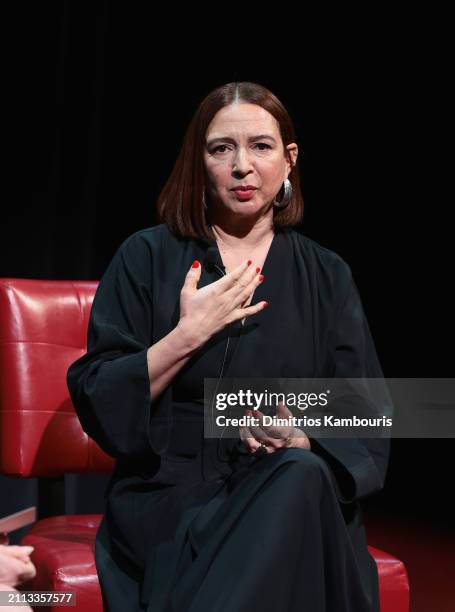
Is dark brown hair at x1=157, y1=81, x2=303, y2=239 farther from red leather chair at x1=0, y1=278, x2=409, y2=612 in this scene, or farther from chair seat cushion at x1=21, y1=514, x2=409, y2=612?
chair seat cushion at x1=21, y1=514, x2=409, y2=612

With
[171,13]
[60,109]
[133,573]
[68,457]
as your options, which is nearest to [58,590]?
[133,573]

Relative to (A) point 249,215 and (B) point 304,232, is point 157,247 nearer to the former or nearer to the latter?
(A) point 249,215

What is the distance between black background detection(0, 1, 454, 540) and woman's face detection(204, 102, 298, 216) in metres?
1.12

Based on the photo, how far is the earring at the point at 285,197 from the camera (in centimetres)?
175

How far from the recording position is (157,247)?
66.3 inches

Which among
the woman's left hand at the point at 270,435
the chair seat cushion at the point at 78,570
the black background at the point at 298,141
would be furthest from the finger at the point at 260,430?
the black background at the point at 298,141

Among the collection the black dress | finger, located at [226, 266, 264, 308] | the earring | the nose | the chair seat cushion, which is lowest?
the chair seat cushion

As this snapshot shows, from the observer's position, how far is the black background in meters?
2.68

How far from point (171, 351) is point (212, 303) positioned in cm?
10

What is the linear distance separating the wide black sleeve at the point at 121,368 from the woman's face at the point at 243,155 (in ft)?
0.59

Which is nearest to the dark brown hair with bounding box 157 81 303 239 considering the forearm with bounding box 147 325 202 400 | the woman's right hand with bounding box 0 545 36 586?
the forearm with bounding box 147 325 202 400

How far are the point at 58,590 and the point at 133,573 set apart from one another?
12cm

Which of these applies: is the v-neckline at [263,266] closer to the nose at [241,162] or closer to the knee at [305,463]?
the nose at [241,162]

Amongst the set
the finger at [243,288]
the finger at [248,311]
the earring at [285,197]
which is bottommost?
the finger at [248,311]
